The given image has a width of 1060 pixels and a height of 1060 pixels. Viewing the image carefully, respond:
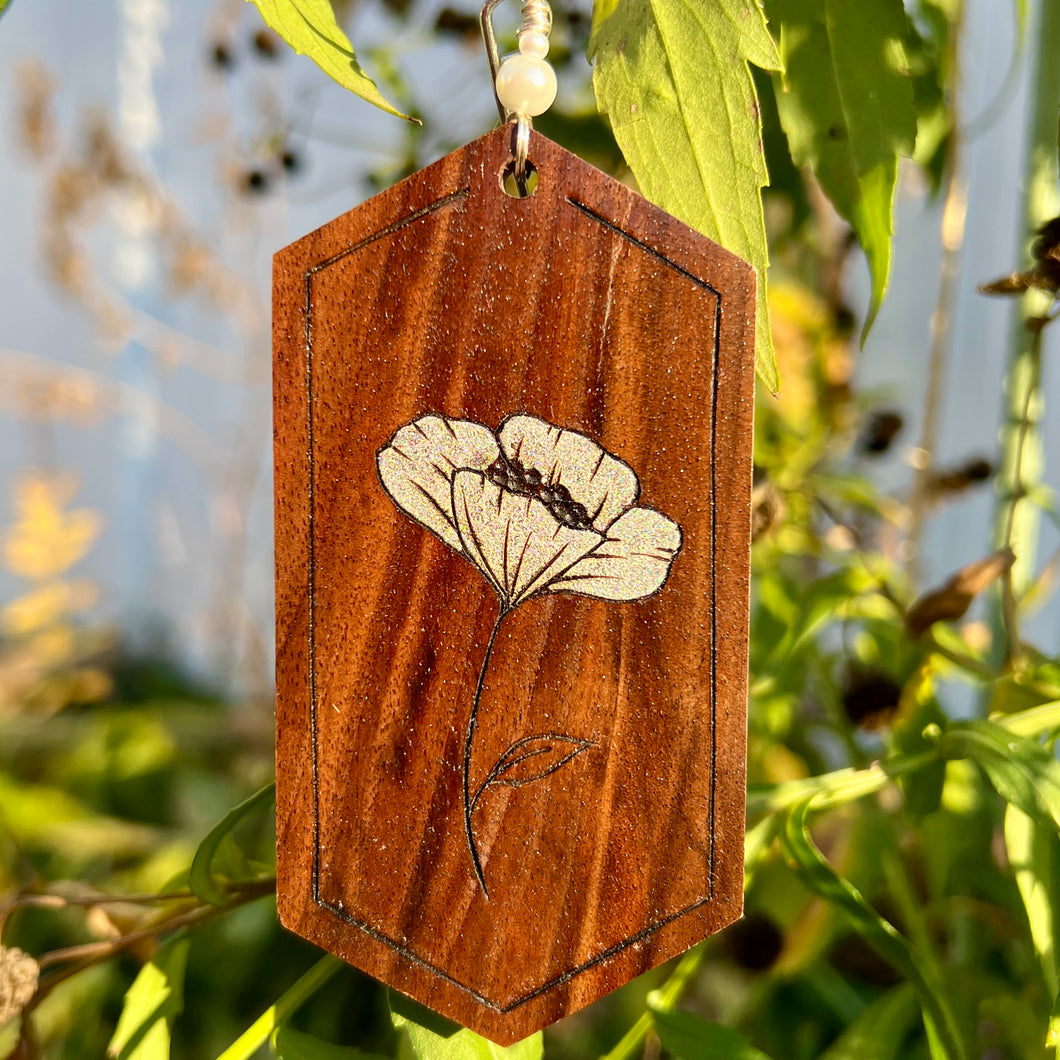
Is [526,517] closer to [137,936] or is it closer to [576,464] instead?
[576,464]

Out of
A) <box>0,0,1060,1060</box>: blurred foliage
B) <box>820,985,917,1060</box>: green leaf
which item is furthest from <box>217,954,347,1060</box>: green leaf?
<box>820,985,917,1060</box>: green leaf

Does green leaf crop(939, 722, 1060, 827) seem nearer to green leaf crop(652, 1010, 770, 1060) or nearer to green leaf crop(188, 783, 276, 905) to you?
green leaf crop(652, 1010, 770, 1060)

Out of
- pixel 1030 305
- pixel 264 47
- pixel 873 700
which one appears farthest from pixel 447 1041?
pixel 264 47

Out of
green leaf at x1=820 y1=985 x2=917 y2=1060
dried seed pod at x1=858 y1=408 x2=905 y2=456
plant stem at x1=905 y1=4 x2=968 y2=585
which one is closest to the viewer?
green leaf at x1=820 y1=985 x2=917 y2=1060

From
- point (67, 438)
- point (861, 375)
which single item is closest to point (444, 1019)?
point (861, 375)

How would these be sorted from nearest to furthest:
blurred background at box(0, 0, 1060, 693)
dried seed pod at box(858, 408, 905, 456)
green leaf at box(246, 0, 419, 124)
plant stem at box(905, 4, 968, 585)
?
green leaf at box(246, 0, 419, 124) → plant stem at box(905, 4, 968, 585) → dried seed pod at box(858, 408, 905, 456) → blurred background at box(0, 0, 1060, 693)

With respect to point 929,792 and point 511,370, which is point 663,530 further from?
point 929,792

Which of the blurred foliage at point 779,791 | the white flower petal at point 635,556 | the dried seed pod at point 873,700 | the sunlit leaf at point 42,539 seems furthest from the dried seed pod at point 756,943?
the sunlit leaf at point 42,539

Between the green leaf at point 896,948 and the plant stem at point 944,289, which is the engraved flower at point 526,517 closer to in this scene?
the green leaf at point 896,948

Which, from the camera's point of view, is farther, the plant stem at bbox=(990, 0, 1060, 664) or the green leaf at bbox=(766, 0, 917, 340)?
the plant stem at bbox=(990, 0, 1060, 664)
